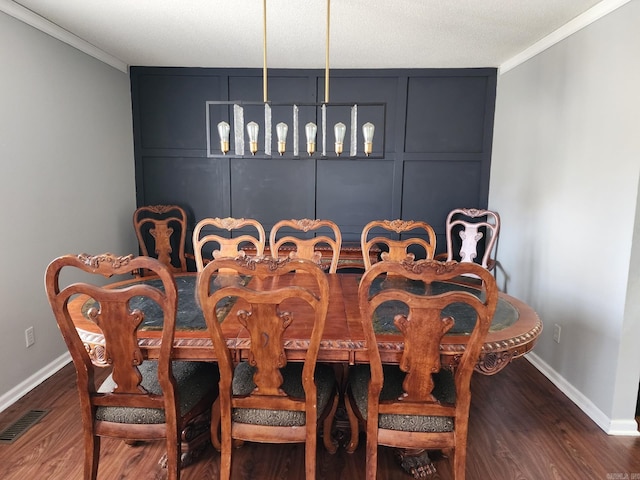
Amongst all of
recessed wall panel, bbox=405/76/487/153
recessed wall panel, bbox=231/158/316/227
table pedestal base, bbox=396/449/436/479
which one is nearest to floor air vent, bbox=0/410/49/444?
table pedestal base, bbox=396/449/436/479

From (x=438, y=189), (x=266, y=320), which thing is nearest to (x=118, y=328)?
(x=266, y=320)

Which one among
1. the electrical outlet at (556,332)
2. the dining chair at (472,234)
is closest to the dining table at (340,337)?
the electrical outlet at (556,332)

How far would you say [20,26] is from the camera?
2408mm

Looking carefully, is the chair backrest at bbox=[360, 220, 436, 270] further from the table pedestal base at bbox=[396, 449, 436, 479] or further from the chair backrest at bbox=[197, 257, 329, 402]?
the chair backrest at bbox=[197, 257, 329, 402]

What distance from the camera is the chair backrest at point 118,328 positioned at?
4.45 feet

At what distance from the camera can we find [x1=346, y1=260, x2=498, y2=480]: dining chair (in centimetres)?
131

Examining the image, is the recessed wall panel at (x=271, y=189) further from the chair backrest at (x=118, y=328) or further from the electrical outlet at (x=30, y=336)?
the chair backrest at (x=118, y=328)

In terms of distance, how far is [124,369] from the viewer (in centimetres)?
147

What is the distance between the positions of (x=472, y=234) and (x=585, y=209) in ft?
3.94

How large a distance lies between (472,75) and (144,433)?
3745 millimetres

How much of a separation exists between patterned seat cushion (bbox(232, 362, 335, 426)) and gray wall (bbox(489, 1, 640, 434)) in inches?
64.3

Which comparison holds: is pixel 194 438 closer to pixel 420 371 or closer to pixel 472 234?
pixel 420 371

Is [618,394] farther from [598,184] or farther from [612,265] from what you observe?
[598,184]

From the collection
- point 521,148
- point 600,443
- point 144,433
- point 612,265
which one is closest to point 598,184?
point 612,265
